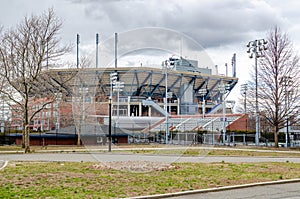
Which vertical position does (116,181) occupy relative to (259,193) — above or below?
above

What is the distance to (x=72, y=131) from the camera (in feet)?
159

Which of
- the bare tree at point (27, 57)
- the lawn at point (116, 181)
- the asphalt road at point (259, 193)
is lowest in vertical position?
the asphalt road at point (259, 193)

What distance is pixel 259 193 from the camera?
37.0ft

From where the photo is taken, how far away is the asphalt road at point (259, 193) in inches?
419

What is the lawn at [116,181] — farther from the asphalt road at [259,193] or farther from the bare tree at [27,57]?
the bare tree at [27,57]

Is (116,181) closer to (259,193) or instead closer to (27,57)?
(259,193)

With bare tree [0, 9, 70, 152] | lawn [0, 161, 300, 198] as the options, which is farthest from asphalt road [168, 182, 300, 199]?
bare tree [0, 9, 70, 152]

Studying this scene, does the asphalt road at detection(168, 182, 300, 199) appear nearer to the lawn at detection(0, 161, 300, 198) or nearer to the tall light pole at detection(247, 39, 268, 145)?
the lawn at detection(0, 161, 300, 198)

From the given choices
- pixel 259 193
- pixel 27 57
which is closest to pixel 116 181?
pixel 259 193

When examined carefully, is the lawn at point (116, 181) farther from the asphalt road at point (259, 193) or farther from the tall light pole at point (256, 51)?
the tall light pole at point (256, 51)

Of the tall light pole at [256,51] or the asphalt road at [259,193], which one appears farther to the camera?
the tall light pole at [256,51]

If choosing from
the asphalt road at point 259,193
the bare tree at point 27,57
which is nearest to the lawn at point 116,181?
the asphalt road at point 259,193

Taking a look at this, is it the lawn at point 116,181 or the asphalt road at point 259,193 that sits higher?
the lawn at point 116,181

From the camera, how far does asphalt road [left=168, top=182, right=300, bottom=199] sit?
10.6 meters
